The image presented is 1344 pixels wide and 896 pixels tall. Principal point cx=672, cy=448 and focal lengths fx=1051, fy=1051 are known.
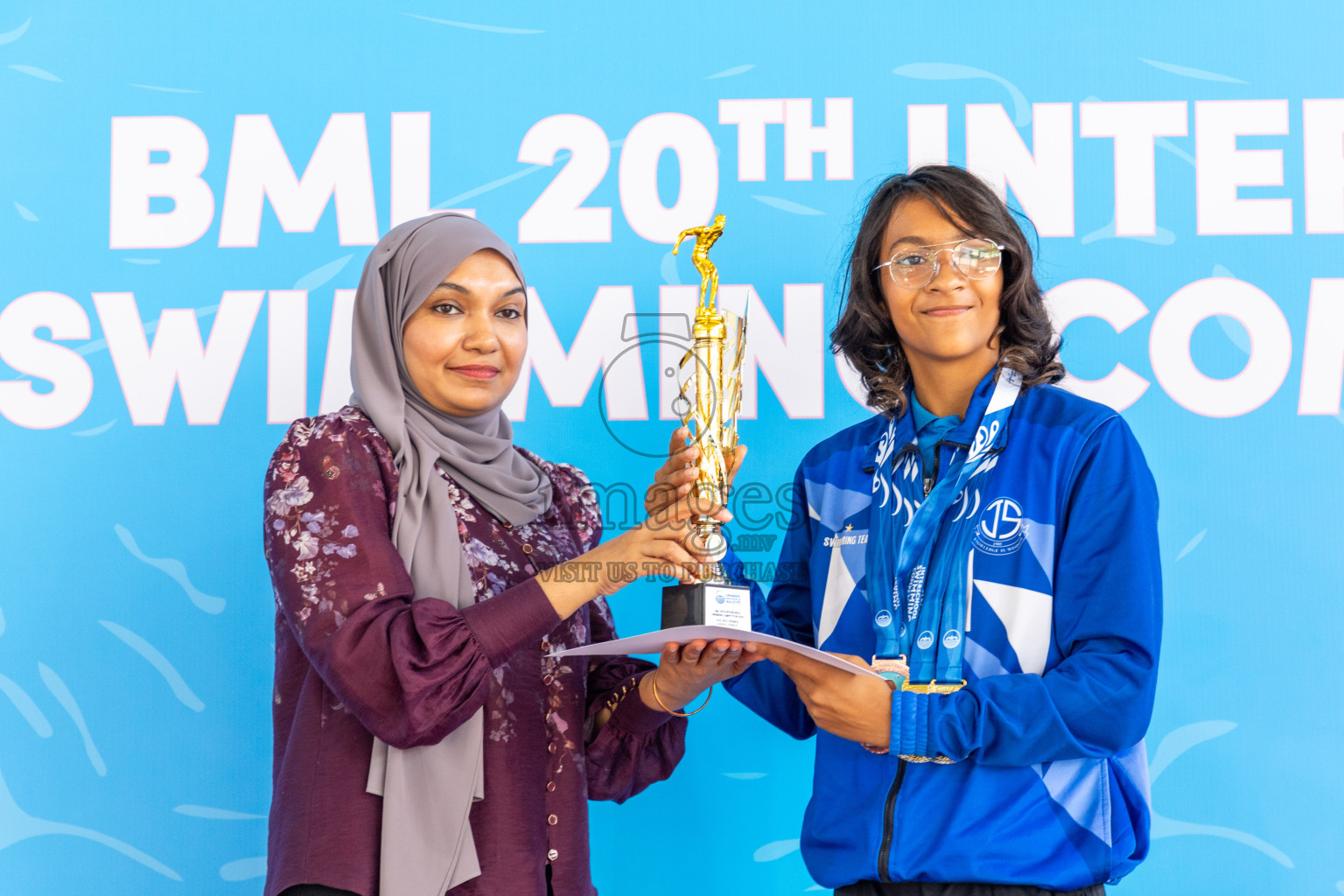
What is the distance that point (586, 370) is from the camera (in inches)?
90.6

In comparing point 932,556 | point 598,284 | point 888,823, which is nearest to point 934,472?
point 932,556

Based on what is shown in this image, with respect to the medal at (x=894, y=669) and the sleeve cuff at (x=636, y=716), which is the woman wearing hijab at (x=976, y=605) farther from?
the sleeve cuff at (x=636, y=716)

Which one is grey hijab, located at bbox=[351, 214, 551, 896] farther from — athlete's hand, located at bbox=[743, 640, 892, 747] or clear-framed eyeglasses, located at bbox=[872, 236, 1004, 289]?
clear-framed eyeglasses, located at bbox=[872, 236, 1004, 289]

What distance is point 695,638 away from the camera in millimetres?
1426

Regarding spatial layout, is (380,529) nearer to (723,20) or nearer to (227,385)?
(227,385)

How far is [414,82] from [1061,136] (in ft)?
4.64

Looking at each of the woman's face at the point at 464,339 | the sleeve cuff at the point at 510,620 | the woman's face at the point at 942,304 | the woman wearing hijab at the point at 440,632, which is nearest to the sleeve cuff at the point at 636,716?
the woman wearing hijab at the point at 440,632

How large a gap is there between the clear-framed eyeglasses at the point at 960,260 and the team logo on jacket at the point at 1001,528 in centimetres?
35

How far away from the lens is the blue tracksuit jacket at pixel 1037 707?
1313 millimetres

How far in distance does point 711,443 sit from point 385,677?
553 millimetres

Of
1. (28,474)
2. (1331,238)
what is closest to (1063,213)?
(1331,238)

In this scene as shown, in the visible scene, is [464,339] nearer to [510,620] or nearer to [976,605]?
[510,620]

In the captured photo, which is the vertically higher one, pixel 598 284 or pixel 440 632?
pixel 598 284

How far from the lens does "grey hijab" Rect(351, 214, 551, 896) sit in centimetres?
141
